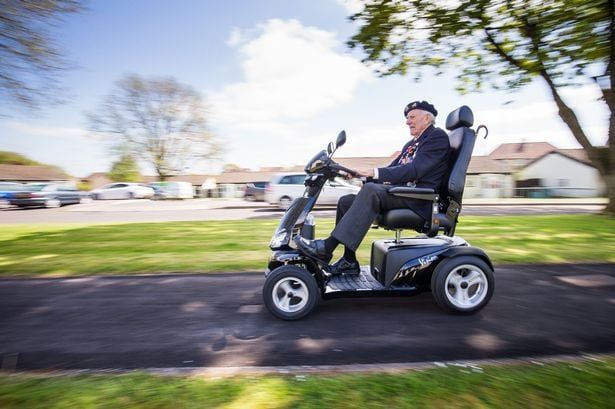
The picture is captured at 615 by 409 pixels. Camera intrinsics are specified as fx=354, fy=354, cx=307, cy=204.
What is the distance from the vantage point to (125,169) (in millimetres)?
43062

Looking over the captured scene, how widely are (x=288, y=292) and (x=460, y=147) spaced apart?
206cm

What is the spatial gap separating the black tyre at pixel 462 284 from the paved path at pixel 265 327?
0.34ft

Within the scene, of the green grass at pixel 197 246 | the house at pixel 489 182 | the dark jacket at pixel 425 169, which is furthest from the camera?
the house at pixel 489 182

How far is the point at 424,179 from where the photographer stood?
3289mm

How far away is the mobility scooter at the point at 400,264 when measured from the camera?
298 centimetres

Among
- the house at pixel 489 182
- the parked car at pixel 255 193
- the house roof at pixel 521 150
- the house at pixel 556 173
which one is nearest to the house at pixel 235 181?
the house at pixel 489 182

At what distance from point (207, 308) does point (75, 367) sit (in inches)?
47.2

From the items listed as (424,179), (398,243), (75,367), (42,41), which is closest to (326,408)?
(75,367)

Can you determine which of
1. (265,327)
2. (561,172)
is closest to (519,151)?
(561,172)

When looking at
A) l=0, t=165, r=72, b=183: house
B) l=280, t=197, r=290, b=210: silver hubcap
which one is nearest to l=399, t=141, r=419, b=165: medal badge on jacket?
l=280, t=197, r=290, b=210: silver hubcap

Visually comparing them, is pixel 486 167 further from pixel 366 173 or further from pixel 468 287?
pixel 366 173

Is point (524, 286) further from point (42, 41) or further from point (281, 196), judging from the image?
point (281, 196)

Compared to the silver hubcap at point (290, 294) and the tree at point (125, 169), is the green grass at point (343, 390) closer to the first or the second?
the silver hubcap at point (290, 294)

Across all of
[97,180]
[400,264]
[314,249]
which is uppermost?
[97,180]
